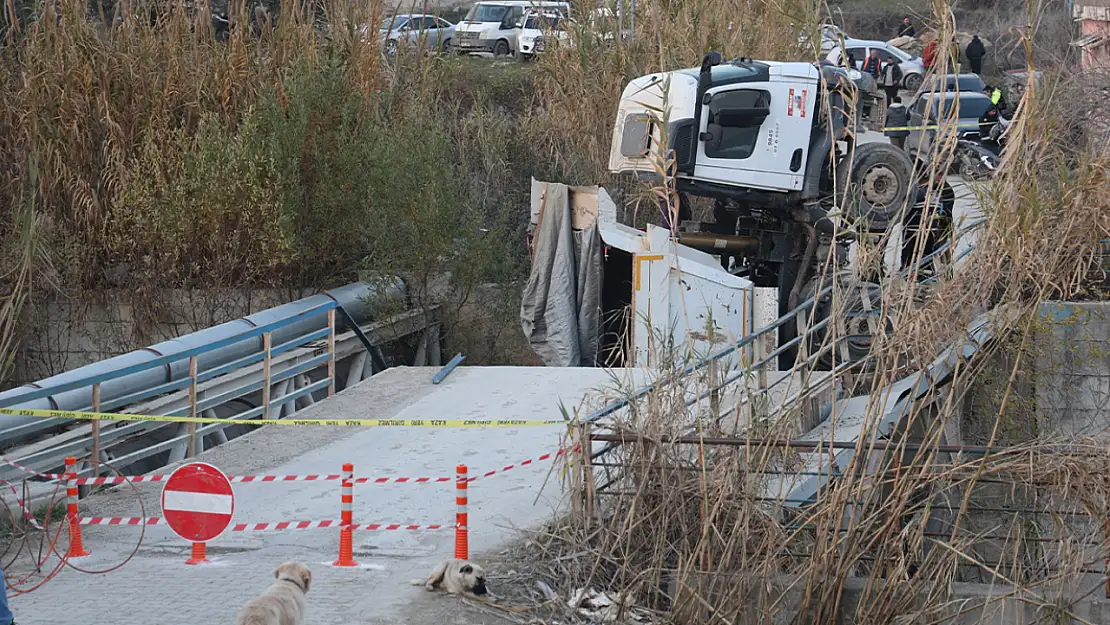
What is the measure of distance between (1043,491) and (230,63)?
13010 mm

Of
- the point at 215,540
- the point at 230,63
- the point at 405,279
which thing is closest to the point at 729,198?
the point at 405,279

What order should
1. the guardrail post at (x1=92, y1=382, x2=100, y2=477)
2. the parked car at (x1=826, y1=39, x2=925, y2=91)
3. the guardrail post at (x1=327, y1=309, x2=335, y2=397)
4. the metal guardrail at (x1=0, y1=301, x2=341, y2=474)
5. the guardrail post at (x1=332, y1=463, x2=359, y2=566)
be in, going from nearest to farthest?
→ the guardrail post at (x1=332, y1=463, x2=359, y2=566)
the metal guardrail at (x1=0, y1=301, x2=341, y2=474)
the guardrail post at (x1=92, y1=382, x2=100, y2=477)
the guardrail post at (x1=327, y1=309, x2=335, y2=397)
the parked car at (x1=826, y1=39, x2=925, y2=91)

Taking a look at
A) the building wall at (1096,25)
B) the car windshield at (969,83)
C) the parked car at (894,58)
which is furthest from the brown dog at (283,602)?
the parked car at (894,58)

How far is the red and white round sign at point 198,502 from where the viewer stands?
25.9ft

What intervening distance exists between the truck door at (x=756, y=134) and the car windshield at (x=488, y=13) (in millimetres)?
21830

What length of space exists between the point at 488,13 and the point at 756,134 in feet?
74.1

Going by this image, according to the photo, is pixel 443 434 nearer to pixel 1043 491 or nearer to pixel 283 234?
pixel 283 234

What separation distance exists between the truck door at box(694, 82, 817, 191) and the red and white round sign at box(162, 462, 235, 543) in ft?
27.2

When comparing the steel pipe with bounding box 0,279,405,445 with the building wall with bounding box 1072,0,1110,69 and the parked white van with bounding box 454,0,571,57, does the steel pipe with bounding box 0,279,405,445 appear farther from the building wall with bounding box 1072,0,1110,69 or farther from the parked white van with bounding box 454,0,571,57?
the parked white van with bounding box 454,0,571,57

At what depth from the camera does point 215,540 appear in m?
8.77

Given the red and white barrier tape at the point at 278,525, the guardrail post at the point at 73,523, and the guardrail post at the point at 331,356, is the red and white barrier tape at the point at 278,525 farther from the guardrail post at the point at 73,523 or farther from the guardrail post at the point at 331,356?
the guardrail post at the point at 331,356

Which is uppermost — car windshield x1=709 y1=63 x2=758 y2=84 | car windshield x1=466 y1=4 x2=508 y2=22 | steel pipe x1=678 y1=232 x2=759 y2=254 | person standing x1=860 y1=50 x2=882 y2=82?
car windshield x1=466 y1=4 x2=508 y2=22

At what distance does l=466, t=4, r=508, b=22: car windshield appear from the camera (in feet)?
116

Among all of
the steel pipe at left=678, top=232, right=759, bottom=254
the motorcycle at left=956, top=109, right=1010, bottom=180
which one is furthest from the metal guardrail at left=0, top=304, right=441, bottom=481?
the motorcycle at left=956, top=109, right=1010, bottom=180
